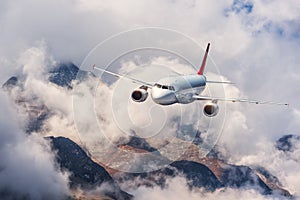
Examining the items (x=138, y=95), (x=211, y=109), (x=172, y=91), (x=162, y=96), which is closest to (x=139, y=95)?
(x=138, y=95)

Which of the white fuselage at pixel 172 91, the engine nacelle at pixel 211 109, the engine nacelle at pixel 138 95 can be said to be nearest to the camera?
the white fuselage at pixel 172 91

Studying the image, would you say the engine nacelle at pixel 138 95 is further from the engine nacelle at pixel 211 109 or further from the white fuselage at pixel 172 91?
the engine nacelle at pixel 211 109

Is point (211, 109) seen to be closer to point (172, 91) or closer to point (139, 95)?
point (172, 91)

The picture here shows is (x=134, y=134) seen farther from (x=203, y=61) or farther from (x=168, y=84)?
(x=203, y=61)

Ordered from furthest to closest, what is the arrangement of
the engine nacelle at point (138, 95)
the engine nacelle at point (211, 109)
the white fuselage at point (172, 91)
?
1. the engine nacelle at point (211, 109)
2. the engine nacelle at point (138, 95)
3. the white fuselage at point (172, 91)

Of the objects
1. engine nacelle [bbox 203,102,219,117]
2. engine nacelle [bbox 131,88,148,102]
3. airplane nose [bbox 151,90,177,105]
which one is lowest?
airplane nose [bbox 151,90,177,105]

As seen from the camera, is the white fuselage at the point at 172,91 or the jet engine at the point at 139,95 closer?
the white fuselage at the point at 172,91

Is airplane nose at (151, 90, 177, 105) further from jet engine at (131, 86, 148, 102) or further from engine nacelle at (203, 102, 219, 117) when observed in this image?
engine nacelle at (203, 102, 219, 117)

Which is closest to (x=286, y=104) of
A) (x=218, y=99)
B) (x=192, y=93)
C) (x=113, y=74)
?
(x=218, y=99)

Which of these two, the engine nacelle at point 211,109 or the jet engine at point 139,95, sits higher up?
the engine nacelle at point 211,109
